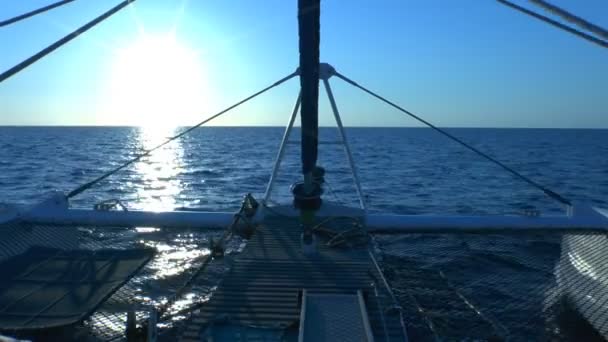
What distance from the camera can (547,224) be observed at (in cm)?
1156

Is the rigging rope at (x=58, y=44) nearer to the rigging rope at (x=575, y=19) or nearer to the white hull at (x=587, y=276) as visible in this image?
the rigging rope at (x=575, y=19)

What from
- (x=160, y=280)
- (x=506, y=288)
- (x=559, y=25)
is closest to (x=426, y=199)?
(x=506, y=288)

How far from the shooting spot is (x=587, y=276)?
416 inches

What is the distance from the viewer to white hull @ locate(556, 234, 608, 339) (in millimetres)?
9953

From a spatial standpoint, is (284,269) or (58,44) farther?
(284,269)

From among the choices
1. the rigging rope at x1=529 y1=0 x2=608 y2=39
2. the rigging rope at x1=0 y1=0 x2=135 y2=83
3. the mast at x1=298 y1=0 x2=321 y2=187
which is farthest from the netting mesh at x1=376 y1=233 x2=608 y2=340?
the rigging rope at x1=0 y1=0 x2=135 y2=83

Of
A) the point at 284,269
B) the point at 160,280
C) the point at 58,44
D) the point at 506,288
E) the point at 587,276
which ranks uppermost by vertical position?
the point at 58,44

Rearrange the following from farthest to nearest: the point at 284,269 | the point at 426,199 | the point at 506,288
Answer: the point at 426,199
the point at 506,288
the point at 284,269

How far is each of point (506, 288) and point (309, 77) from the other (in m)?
7.51

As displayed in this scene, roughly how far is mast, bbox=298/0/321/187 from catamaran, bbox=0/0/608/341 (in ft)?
0.07

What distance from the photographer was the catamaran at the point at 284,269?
237 inches

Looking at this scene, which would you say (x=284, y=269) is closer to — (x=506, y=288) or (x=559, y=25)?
(x=559, y=25)

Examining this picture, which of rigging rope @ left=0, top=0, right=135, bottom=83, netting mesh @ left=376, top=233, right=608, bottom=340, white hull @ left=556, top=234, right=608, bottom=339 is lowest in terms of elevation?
netting mesh @ left=376, top=233, right=608, bottom=340

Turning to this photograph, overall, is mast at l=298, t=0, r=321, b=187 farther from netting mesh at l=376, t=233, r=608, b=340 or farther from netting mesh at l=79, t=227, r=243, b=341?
netting mesh at l=376, t=233, r=608, b=340
